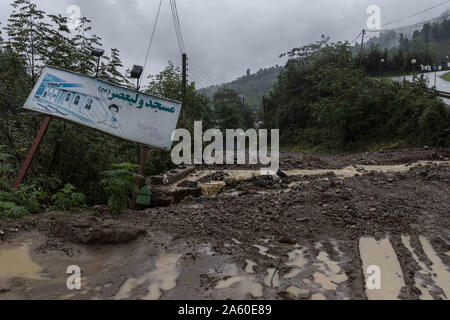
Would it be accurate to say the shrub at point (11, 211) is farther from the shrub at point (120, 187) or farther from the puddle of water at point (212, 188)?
the puddle of water at point (212, 188)

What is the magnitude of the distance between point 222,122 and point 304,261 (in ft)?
113

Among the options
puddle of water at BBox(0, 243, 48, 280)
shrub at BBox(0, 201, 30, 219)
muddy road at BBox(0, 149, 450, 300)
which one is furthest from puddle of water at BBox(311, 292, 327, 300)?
shrub at BBox(0, 201, 30, 219)

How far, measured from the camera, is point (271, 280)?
115 inches

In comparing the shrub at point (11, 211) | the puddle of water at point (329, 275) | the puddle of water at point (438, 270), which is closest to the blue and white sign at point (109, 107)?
the shrub at point (11, 211)

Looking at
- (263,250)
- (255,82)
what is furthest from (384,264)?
(255,82)

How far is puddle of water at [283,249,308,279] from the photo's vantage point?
3.05m

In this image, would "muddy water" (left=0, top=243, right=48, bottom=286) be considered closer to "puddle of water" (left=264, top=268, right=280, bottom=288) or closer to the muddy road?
the muddy road

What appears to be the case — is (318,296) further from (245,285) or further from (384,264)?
(384,264)

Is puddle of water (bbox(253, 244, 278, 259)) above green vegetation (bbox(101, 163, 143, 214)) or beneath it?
beneath

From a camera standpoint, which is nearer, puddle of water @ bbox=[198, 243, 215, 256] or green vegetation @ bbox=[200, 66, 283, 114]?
puddle of water @ bbox=[198, 243, 215, 256]

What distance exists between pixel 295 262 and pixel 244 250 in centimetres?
60

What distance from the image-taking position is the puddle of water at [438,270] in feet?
9.45

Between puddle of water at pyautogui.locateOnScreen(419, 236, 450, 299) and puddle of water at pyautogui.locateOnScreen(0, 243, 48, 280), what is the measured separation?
3.73 meters
